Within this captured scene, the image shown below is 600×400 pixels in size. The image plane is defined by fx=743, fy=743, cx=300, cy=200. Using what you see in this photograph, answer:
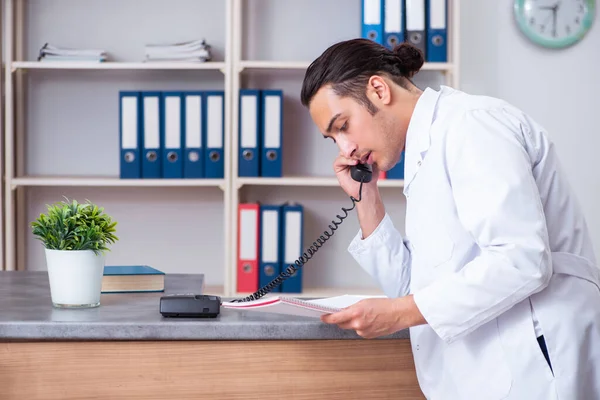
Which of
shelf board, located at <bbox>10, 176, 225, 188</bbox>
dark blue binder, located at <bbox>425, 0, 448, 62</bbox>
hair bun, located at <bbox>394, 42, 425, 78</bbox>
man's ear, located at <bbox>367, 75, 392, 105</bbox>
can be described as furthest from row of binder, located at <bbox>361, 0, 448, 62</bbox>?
man's ear, located at <bbox>367, 75, 392, 105</bbox>

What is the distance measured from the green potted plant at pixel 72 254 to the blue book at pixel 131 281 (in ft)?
0.75

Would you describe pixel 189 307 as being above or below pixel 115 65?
below

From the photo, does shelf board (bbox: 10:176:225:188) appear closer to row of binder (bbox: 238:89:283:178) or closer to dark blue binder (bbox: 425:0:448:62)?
row of binder (bbox: 238:89:283:178)

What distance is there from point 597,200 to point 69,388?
269cm

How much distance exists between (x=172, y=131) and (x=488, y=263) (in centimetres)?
209

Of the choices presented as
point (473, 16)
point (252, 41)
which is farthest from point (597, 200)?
point (252, 41)

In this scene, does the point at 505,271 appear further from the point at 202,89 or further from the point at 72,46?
the point at 72,46

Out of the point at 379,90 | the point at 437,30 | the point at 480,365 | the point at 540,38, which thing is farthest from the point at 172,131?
the point at 480,365

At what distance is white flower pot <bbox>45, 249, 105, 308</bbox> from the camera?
1.46 m

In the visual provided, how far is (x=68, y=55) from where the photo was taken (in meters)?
3.13

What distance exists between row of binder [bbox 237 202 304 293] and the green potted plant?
5.11 ft

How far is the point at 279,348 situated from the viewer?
4.49 ft

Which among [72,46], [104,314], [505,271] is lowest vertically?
[104,314]

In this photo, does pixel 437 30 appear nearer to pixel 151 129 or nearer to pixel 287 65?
pixel 287 65
